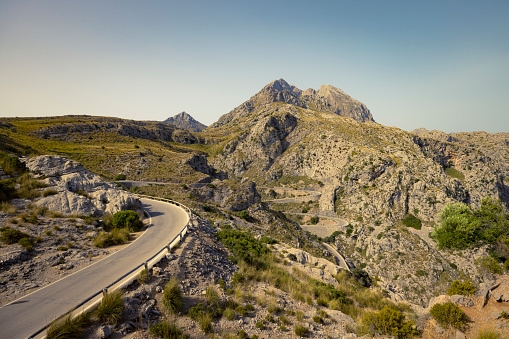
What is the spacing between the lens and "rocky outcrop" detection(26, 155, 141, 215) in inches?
729

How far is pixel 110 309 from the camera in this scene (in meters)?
8.55

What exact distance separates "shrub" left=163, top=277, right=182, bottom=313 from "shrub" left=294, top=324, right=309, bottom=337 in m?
6.48

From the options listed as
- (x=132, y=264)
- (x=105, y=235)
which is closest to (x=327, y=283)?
(x=132, y=264)

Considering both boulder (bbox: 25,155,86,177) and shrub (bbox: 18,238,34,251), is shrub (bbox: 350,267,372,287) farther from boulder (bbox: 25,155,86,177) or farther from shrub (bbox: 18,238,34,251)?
boulder (bbox: 25,155,86,177)

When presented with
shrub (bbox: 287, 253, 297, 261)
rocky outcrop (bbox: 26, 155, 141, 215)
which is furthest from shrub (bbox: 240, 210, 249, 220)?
rocky outcrop (bbox: 26, 155, 141, 215)

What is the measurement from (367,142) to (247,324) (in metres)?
108

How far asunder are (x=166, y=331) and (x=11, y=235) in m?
12.6

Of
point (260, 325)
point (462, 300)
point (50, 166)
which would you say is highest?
point (50, 166)

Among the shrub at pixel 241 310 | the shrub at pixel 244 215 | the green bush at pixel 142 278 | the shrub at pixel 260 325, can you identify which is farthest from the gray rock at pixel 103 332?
the shrub at pixel 244 215

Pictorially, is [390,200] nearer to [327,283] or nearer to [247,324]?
[327,283]

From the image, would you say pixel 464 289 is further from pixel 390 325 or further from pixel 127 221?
pixel 127 221

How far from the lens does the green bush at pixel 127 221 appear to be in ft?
61.3

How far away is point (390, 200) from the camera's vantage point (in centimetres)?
6806

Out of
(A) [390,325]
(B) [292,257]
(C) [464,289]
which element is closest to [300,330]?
(A) [390,325]
